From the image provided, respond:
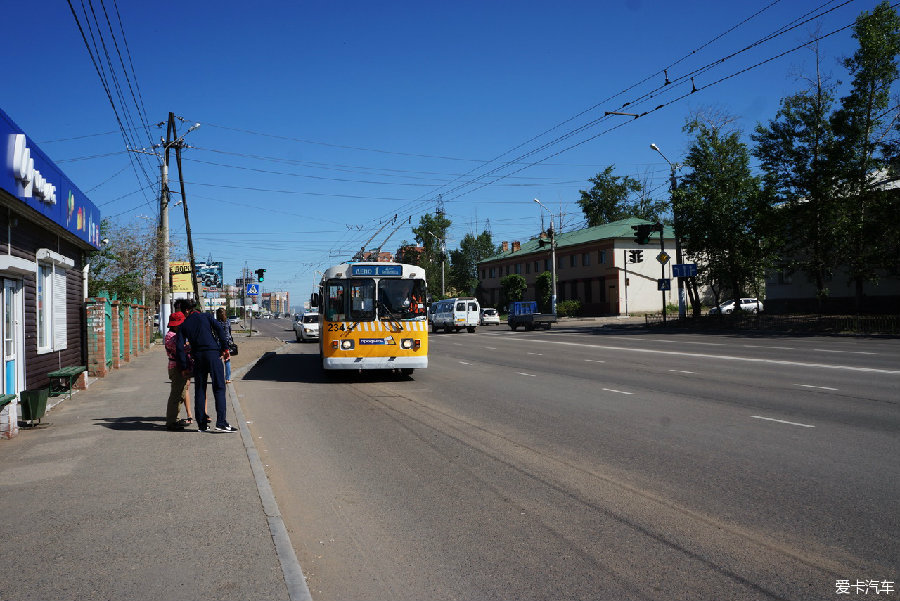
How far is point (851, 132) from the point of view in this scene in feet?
110

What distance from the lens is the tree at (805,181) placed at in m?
34.2

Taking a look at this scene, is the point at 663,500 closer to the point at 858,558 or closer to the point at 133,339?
the point at 858,558

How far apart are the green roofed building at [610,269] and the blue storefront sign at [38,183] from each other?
44.5m

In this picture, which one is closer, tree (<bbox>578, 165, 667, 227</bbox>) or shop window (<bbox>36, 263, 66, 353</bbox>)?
shop window (<bbox>36, 263, 66, 353</bbox>)

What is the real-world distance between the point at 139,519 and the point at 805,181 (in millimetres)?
36739

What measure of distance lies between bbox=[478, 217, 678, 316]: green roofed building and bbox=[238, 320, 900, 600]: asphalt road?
47280 mm

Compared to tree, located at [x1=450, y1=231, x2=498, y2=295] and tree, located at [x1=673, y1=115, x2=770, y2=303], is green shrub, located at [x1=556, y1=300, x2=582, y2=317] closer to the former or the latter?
tree, located at [x1=673, y1=115, x2=770, y2=303]

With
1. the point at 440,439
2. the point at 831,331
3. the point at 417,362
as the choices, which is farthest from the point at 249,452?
the point at 831,331

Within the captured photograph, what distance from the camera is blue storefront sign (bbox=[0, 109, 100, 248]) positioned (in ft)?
34.5

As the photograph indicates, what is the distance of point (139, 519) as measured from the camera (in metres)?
5.31

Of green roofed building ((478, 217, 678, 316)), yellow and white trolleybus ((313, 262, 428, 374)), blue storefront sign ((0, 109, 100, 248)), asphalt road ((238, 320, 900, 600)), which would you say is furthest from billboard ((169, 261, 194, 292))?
asphalt road ((238, 320, 900, 600))

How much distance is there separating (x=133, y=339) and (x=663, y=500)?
2441 centimetres

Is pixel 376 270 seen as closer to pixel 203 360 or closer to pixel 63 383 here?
pixel 63 383

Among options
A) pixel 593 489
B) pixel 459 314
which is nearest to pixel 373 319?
pixel 593 489
